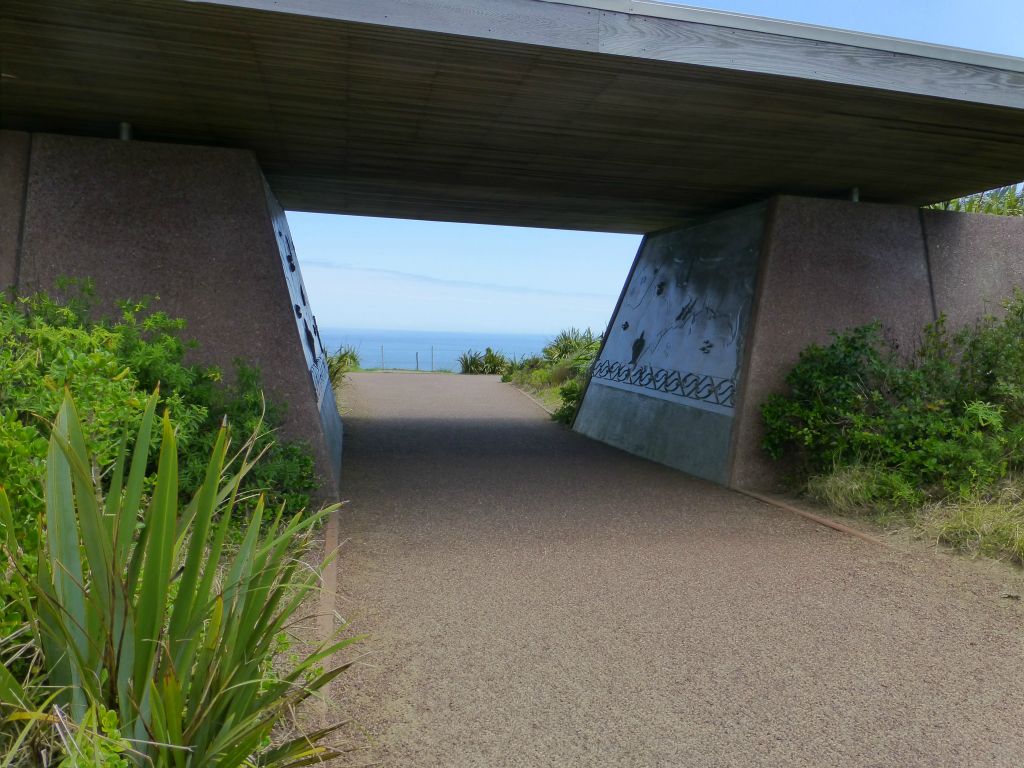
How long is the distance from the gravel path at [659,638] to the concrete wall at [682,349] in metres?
1.34

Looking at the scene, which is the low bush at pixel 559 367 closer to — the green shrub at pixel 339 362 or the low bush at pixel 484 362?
the low bush at pixel 484 362

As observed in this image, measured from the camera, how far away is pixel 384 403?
46.9ft

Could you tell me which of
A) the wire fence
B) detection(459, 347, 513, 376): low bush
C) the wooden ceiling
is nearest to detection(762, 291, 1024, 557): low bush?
the wooden ceiling

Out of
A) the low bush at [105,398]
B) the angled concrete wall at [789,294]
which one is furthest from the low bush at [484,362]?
the low bush at [105,398]

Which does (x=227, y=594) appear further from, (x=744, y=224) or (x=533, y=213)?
(x=533, y=213)

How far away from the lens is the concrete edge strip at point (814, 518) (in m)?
5.78

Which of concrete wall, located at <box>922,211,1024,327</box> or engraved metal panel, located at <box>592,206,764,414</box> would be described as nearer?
engraved metal panel, located at <box>592,206,764,414</box>

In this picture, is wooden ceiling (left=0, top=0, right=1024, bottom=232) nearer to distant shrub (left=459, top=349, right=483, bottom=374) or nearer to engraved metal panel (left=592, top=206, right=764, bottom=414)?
engraved metal panel (left=592, top=206, right=764, bottom=414)

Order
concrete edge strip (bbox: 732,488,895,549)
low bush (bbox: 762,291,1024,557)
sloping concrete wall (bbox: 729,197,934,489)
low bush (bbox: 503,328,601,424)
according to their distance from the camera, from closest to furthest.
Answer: concrete edge strip (bbox: 732,488,895,549)
low bush (bbox: 762,291,1024,557)
sloping concrete wall (bbox: 729,197,934,489)
low bush (bbox: 503,328,601,424)

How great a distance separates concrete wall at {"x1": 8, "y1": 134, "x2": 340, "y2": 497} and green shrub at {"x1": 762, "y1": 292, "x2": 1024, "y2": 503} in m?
4.03

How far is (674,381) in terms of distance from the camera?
9062 millimetres

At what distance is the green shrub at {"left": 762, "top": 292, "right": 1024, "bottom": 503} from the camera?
20.5 feet

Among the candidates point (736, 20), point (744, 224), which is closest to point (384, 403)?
point (744, 224)

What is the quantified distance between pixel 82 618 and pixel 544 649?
2.17m
